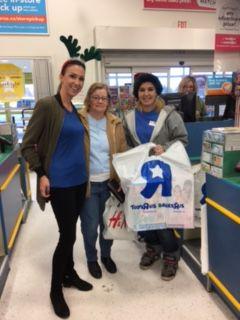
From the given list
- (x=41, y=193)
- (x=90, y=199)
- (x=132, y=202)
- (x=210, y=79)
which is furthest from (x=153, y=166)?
(x=210, y=79)

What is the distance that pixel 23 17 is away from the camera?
5.34 metres

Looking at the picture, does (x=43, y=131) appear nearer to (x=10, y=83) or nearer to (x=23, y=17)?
(x=10, y=83)

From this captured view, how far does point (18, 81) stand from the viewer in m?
3.67

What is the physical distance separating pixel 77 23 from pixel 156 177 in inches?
186

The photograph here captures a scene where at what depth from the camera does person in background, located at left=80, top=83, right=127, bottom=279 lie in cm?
185

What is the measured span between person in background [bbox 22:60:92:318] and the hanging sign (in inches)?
59.8

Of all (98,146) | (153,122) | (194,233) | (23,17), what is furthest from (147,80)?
(23,17)

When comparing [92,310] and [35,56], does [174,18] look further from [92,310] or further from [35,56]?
[92,310]

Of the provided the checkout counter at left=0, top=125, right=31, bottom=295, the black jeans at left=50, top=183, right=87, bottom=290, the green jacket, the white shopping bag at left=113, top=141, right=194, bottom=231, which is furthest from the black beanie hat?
the checkout counter at left=0, top=125, right=31, bottom=295

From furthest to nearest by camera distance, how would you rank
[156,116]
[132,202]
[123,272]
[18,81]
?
[18,81] < [123,272] < [156,116] < [132,202]

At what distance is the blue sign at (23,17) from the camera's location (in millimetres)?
5262

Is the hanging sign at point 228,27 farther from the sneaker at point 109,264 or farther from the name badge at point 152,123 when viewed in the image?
the sneaker at point 109,264

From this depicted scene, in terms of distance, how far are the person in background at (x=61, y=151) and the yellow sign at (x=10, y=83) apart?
2.27 metres

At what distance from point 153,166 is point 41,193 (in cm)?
69
